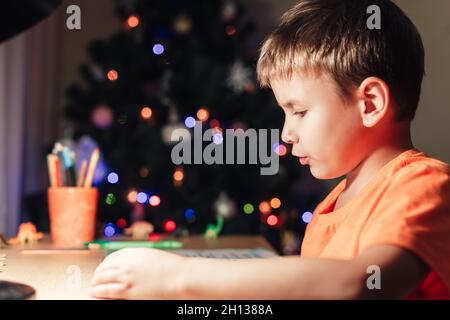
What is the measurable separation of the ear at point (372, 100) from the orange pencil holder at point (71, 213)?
578 mm

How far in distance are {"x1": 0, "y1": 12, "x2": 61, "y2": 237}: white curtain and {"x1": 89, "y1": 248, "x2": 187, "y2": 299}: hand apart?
133 cm

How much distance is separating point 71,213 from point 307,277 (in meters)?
0.68

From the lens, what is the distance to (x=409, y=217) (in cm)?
47

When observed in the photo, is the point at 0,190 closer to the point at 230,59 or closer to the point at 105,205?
the point at 105,205

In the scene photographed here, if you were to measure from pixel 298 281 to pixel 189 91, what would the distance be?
1455 millimetres

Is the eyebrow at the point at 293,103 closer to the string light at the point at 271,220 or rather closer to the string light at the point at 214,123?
the string light at the point at 214,123

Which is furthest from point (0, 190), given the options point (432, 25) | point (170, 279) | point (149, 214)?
point (170, 279)

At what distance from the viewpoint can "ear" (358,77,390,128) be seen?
59 centimetres

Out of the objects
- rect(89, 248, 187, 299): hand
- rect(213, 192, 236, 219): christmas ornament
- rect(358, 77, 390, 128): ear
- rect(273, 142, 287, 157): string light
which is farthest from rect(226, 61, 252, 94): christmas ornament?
rect(89, 248, 187, 299): hand

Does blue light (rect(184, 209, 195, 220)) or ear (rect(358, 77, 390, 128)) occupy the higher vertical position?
ear (rect(358, 77, 390, 128))

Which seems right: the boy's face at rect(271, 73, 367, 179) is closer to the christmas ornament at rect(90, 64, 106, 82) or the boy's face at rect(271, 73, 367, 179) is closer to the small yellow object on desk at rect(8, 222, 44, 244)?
the small yellow object on desk at rect(8, 222, 44, 244)

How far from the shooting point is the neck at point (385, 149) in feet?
2.02
